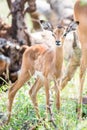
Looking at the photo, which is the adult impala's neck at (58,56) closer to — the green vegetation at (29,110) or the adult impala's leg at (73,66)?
the green vegetation at (29,110)

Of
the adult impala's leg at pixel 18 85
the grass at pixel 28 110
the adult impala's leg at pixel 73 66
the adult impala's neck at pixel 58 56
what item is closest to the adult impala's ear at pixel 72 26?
the adult impala's neck at pixel 58 56

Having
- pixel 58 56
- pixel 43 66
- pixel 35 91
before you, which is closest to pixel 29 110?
pixel 35 91

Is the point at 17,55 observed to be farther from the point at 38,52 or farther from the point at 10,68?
the point at 38,52

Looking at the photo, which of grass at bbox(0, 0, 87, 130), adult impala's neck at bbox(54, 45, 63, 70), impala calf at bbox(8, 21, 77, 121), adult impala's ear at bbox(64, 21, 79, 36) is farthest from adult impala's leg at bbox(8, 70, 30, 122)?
adult impala's ear at bbox(64, 21, 79, 36)

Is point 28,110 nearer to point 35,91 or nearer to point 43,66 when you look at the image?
point 35,91

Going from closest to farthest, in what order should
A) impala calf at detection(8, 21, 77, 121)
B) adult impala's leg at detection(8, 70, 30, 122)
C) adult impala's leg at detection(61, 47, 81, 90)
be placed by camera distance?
1. impala calf at detection(8, 21, 77, 121)
2. adult impala's leg at detection(8, 70, 30, 122)
3. adult impala's leg at detection(61, 47, 81, 90)

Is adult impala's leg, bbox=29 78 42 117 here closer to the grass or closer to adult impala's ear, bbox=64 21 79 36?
the grass

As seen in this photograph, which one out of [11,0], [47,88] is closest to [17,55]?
[11,0]

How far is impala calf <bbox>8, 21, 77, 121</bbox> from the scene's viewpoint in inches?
227

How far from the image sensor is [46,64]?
598cm

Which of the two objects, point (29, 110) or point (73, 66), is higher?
point (73, 66)

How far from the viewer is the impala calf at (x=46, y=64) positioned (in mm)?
5773

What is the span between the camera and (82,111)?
6492 mm

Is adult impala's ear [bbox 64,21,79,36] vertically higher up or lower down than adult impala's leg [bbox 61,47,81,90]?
higher up
